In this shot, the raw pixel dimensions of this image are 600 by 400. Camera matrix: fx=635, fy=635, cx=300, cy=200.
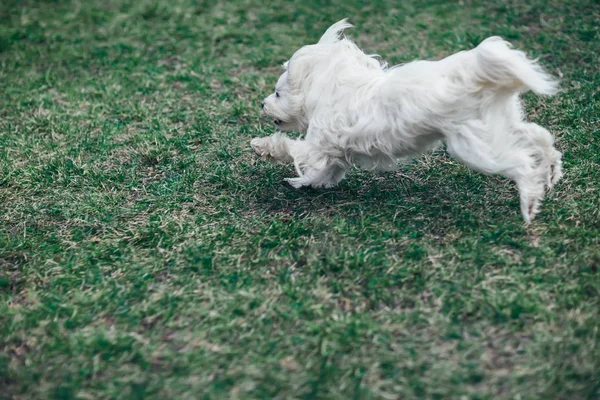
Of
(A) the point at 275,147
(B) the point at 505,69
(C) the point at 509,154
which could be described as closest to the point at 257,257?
(A) the point at 275,147

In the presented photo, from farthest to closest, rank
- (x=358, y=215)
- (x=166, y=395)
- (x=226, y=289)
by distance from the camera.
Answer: (x=358, y=215) → (x=226, y=289) → (x=166, y=395)

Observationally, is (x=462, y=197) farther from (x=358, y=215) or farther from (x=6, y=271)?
(x=6, y=271)

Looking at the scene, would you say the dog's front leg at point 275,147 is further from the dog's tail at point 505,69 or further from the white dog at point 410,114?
the dog's tail at point 505,69

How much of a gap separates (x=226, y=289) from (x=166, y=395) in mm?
740

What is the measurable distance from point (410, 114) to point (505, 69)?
53 cm

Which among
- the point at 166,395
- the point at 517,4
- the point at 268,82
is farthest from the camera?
the point at 517,4

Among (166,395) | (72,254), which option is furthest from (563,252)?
(72,254)

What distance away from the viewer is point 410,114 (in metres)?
3.41

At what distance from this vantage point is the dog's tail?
315cm

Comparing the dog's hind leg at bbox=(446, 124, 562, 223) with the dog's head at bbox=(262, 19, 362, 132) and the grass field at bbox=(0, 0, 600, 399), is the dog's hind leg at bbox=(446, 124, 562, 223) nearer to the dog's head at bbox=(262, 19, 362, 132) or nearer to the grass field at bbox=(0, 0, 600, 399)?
the grass field at bbox=(0, 0, 600, 399)

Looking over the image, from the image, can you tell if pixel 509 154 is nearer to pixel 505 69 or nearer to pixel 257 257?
pixel 505 69

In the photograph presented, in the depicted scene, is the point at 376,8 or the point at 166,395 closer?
the point at 166,395

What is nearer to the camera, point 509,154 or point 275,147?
point 509,154

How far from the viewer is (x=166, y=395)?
274 cm
